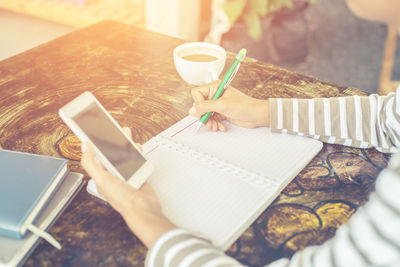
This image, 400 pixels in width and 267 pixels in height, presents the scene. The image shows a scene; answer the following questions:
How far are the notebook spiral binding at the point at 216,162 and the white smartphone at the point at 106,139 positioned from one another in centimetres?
9

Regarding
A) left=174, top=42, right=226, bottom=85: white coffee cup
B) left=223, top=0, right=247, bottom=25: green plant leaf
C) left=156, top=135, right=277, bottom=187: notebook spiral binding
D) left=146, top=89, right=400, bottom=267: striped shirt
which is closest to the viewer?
left=146, top=89, right=400, bottom=267: striped shirt

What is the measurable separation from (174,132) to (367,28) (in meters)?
2.51

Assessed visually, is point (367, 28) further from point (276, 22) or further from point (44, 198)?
point (44, 198)

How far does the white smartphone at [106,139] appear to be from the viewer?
560 mm

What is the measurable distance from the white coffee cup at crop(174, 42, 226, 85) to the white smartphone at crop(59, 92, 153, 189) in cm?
29

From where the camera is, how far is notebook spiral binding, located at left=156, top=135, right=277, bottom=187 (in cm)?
62

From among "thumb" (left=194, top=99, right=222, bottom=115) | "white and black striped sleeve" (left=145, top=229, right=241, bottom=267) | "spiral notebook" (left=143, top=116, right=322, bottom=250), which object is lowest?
"spiral notebook" (left=143, top=116, right=322, bottom=250)

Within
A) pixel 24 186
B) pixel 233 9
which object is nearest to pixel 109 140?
pixel 24 186

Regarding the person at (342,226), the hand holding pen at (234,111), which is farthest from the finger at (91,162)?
the hand holding pen at (234,111)

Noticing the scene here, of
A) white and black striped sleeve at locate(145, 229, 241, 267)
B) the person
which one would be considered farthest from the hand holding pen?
white and black striped sleeve at locate(145, 229, 241, 267)

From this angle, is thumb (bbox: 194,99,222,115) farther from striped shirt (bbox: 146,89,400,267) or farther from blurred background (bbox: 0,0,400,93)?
blurred background (bbox: 0,0,400,93)

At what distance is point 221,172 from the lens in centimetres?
64

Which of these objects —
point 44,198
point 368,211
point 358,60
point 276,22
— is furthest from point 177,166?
point 358,60

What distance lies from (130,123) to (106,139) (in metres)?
0.18
